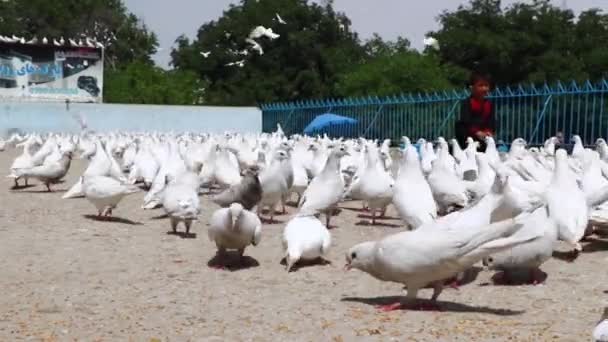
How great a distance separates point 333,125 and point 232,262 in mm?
18906

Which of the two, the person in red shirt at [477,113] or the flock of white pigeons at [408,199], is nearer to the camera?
the flock of white pigeons at [408,199]

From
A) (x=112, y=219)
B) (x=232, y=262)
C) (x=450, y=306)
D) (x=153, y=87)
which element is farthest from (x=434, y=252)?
(x=153, y=87)

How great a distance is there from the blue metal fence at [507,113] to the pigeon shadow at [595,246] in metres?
7.62

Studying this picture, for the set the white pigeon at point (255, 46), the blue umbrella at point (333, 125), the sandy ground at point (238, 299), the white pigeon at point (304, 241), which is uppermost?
the white pigeon at point (255, 46)

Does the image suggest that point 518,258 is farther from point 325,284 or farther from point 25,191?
point 25,191

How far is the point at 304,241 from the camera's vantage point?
769 centimetres

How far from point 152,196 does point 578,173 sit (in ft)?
18.3

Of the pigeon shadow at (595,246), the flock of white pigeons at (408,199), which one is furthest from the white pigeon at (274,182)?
the pigeon shadow at (595,246)

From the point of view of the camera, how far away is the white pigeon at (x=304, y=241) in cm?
762

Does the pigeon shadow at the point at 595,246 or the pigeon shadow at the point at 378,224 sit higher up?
the pigeon shadow at the point at 595,246

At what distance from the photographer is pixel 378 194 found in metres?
10.5

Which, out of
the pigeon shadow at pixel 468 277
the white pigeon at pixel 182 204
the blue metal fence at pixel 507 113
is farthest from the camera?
the blue metal fence at pixel 507 113

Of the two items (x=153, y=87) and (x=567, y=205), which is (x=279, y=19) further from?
(x=567, y=205)

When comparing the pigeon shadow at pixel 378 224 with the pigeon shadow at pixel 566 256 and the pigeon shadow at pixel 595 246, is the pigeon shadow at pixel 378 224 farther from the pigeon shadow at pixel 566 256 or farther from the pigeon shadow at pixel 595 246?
the pigeon shadow at pixel 566 256
